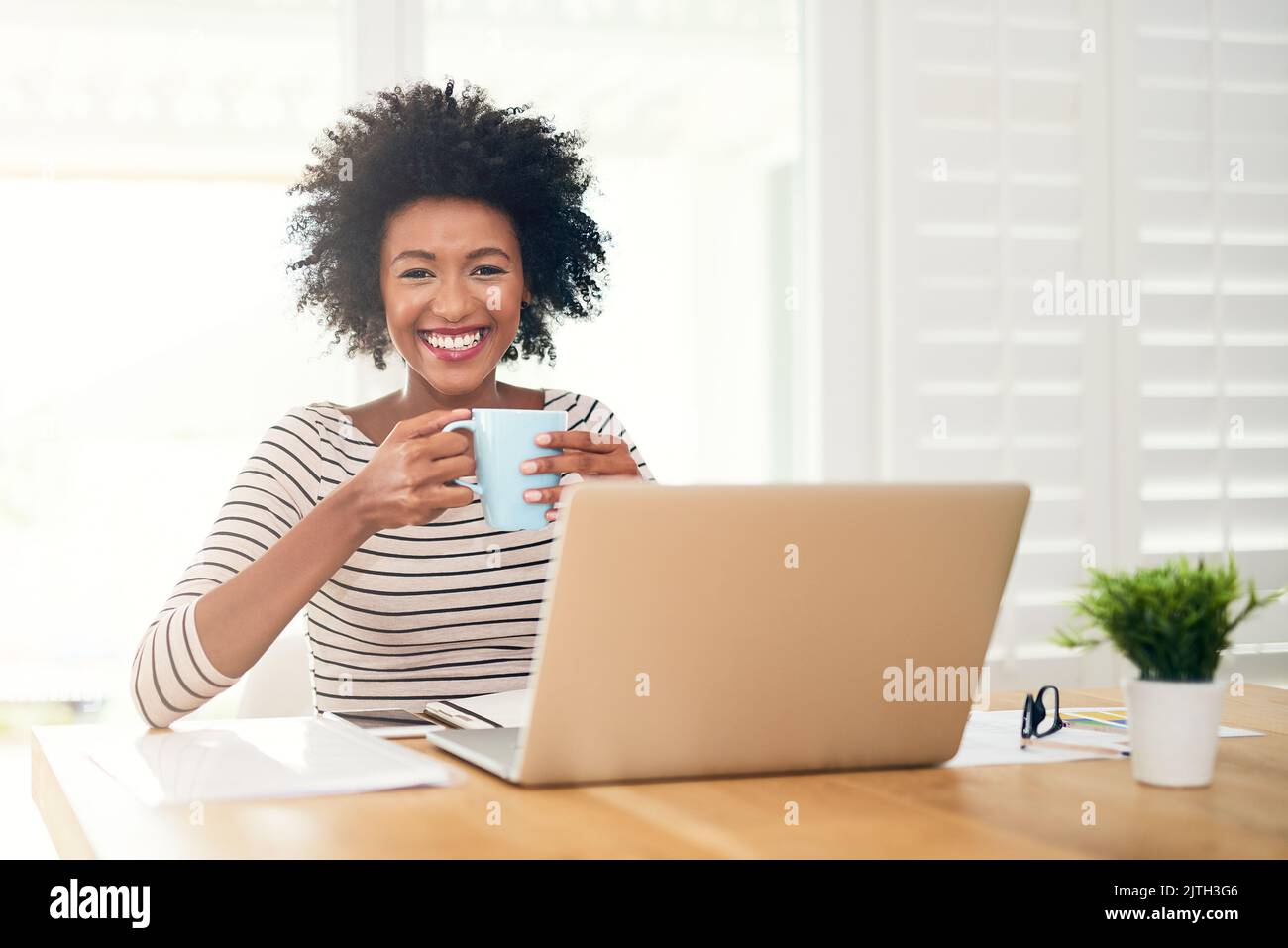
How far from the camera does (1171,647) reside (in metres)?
0.85

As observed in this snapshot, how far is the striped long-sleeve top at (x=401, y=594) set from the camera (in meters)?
1.53

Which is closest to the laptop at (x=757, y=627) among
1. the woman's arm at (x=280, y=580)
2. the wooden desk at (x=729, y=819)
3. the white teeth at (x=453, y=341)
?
the wooden desk at (x=729, y=819)

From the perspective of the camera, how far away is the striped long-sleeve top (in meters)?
1.53

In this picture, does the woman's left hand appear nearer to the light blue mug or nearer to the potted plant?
the light blue mug

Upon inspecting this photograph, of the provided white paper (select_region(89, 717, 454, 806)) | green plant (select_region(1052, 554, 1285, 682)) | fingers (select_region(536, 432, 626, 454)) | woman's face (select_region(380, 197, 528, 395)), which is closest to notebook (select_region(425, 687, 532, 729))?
white paper (select_region(89, 717, 454, 806))

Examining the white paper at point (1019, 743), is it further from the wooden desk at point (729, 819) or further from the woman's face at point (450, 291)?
the woman's face at point (450, 291)

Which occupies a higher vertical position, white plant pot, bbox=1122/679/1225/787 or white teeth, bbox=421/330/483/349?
white teeth, bbox=421/330/483/349

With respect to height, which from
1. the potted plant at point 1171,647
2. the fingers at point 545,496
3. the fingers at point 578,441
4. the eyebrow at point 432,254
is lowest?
the potted plant at point 1171,647

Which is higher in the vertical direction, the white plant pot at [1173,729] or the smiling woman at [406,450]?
the smiling woman at [406,450]

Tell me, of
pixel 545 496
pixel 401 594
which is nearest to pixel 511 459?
pixel 545 496

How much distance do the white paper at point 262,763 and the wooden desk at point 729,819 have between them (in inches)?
0.7

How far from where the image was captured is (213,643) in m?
1.17

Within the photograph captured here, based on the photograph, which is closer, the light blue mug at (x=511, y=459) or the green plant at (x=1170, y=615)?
the green plant at (x=1170, y=615)
